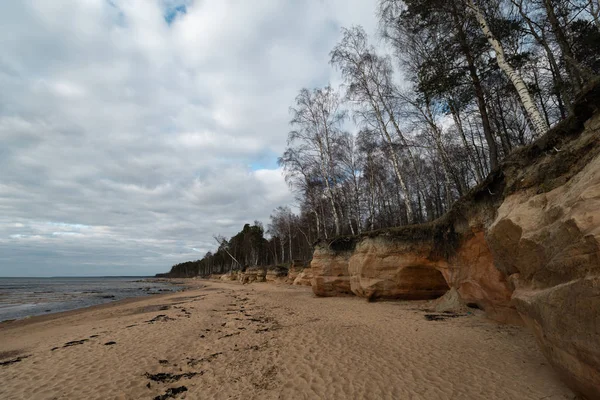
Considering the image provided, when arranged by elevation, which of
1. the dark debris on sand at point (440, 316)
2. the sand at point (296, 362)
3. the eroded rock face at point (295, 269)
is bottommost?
the sand at point (296, 362)

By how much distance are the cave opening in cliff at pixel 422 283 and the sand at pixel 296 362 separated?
2.55 metres

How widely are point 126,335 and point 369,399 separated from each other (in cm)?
843

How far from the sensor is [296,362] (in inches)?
227

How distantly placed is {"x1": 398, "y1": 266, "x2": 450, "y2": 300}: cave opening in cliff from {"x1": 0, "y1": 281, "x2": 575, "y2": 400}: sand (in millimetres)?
2546

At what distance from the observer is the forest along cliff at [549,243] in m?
3.16

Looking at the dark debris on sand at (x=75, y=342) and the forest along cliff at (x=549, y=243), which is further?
the dark debris on sand at (x=75, y=342)

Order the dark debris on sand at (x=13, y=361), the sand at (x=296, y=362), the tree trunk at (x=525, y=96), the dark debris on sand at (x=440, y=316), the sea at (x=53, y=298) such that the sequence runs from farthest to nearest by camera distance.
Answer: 1. the sea at (x=53, y=298)
2. the dark debris on sand at (x=440, y=316)
3. the tree trunk at (x=525, y=96)
4. the dark debris on sand at (x=13, y=361)
5. the sand at (x=296, y=362)

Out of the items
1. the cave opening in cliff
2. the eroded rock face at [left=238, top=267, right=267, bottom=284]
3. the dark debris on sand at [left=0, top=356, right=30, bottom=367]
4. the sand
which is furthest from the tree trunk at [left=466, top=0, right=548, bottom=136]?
the eroded rock face at [left=238, top=267, right=267, bottom=284]

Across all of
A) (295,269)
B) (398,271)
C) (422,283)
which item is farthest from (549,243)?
(295,269)

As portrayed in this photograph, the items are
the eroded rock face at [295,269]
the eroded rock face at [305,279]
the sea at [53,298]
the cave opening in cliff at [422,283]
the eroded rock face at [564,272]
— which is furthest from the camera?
the eroded rock face at [295,269]

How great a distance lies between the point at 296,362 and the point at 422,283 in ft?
28.1

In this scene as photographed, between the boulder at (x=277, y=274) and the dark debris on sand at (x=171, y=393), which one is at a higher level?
the boulder at (x=277, y=274)

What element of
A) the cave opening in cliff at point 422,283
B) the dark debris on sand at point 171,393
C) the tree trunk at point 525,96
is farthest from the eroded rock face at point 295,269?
the dark debris on sand at point 171,393

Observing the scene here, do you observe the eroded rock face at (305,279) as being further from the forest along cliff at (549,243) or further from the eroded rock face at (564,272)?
the eroded rock face at (564,272)
